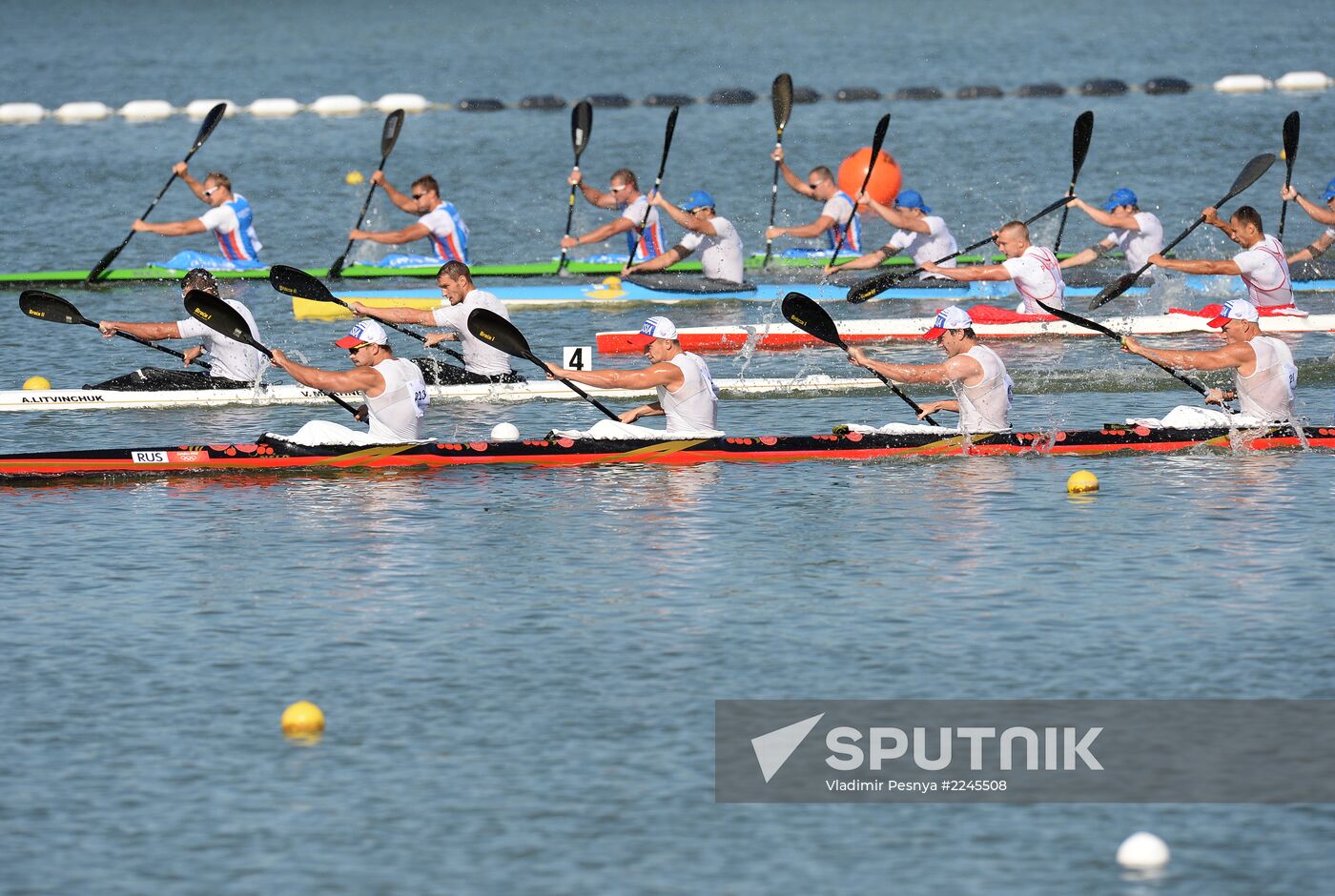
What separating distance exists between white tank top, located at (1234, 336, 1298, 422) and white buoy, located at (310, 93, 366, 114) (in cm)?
3945

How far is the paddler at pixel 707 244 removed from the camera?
26.8m

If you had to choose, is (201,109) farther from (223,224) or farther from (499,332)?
(499,332)

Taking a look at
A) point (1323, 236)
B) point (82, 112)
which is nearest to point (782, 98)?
point (1323, 236)

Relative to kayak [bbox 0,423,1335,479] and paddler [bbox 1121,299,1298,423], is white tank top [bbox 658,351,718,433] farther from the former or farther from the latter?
paddler [bbox 1121,299,1298,423]

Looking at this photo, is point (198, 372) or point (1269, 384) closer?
point (1269, 384)

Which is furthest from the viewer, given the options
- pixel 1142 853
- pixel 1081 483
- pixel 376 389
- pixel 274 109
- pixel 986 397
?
pixel 274 109

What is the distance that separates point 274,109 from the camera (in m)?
55.2

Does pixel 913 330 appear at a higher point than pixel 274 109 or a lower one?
lower

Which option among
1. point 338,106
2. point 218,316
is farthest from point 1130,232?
point 338,106

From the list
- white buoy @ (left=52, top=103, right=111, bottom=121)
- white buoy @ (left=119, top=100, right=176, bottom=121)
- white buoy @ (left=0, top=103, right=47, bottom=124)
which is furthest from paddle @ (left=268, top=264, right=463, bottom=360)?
white buoy @ (left=52, top=103, right=111, bottom=121)

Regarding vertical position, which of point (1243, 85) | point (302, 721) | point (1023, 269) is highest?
point (1243, 85)

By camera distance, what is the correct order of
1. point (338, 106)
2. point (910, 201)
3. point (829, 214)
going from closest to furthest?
point (910, 201)
point (829, 214)
point (338, 106)

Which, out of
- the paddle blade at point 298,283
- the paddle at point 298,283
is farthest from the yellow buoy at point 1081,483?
the paddle blade at point 298,283

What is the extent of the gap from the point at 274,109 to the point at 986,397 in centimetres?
3943
